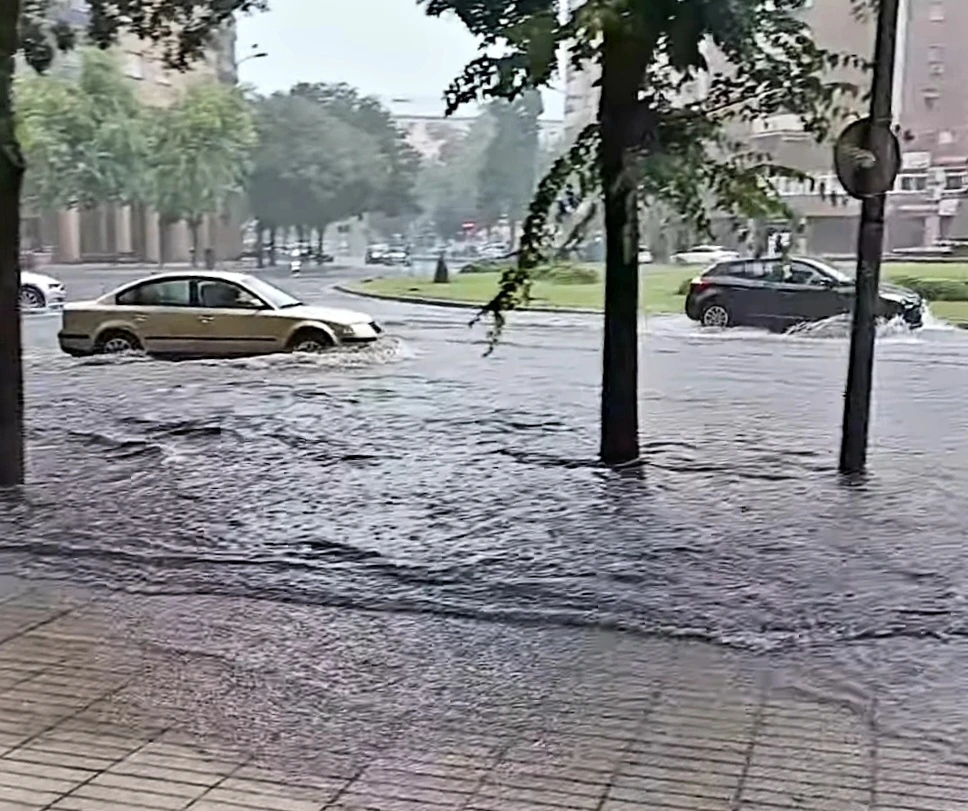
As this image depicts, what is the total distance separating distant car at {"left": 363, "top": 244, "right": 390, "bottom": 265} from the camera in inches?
1379

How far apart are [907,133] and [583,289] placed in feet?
48.0

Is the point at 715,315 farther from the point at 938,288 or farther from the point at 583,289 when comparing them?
the point at 938,288

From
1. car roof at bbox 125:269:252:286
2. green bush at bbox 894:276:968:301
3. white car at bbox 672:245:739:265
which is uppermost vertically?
white car at bbox 672:245:739:265

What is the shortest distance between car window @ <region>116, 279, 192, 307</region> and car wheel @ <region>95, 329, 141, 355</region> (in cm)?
43

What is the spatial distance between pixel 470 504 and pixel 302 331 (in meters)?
9.90

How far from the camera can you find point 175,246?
32625 mm

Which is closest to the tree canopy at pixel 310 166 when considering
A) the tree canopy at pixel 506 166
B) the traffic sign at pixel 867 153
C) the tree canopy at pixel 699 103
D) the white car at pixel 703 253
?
the tree canopy at pixel 506 166

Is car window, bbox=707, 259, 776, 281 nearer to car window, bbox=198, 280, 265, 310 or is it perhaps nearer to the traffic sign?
car window, bbox=198, 280, 265, 310

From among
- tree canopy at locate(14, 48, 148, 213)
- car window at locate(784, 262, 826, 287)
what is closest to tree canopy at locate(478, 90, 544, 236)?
car window at locate(784, 262, 826, 287)

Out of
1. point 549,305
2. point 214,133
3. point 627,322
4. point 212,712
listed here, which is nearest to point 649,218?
point 627,322

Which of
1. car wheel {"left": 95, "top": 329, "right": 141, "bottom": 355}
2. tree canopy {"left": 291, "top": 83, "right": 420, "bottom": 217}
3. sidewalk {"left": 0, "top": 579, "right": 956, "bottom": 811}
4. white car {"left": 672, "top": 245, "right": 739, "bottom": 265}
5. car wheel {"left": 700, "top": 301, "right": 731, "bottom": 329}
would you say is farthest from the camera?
tree canopy {"left": 291, "top": 83, "right": 420, "bottom": 217}

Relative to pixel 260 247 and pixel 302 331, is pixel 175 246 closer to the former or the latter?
pixel 260 247

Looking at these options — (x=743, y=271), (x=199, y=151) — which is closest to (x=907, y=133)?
(x=743, y=271)

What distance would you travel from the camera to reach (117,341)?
62.1 ft
